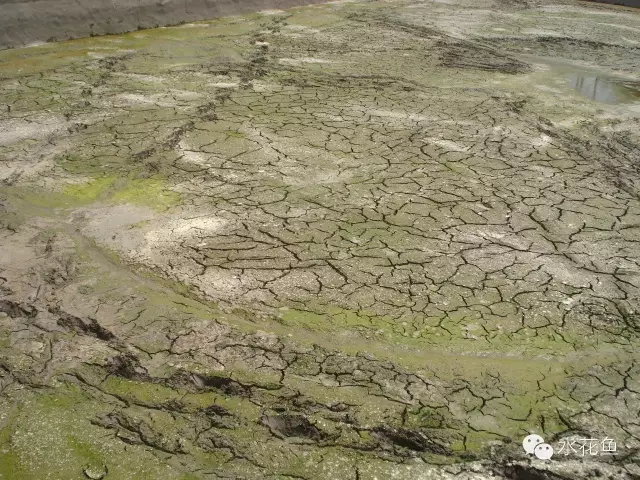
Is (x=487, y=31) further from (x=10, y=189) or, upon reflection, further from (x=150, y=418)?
(x=150, y=418)

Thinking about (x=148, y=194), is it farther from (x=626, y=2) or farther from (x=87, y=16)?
(x=626, y=2)

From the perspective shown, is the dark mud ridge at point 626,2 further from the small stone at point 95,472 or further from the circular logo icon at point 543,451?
the small stone at point 95,472

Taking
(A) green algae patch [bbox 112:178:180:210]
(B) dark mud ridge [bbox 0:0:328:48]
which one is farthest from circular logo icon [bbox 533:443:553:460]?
(B) dark mud ridge [bbox 0:0:328:48]

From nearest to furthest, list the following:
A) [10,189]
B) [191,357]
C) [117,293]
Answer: [191,357]
[117,293]
[10,189]

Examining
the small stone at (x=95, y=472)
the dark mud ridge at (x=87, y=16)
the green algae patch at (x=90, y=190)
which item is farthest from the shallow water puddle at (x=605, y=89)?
the small stone at (x=95, y=472)

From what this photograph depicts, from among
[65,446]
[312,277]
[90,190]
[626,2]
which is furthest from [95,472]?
[626,2]

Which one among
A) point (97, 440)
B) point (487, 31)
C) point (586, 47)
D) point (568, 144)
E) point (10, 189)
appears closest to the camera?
point (97, 440)

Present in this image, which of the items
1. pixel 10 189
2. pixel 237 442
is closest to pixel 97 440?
pixel 237 442

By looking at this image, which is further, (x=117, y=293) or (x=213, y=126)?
(x=213, y=126)
